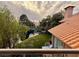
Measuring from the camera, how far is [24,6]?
102 feet

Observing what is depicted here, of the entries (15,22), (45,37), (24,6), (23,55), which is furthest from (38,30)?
(23,55)

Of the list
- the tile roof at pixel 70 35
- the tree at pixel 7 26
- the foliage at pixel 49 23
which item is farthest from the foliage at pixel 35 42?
the tile roof at pixel 70 35

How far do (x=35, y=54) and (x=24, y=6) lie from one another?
3030 centimetres

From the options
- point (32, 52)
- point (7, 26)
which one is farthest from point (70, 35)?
point (7, 26)

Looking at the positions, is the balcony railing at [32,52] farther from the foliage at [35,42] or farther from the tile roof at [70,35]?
the foliage at [35,42]

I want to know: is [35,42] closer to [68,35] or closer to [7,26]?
[7,26]

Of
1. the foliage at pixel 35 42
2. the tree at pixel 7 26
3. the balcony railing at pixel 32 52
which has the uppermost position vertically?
the balcony railing at pixel 32 52

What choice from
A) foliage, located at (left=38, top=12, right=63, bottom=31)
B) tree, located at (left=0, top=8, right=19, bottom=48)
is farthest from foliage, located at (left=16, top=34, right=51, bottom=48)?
tree, located at (left=0, top=8, right=19, bottom=48)

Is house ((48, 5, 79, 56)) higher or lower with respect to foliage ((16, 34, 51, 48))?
higher

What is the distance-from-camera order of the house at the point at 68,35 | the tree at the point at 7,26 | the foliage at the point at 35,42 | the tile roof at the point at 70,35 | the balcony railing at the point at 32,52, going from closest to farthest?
1. the balcony railing at the point at 32,52
2. the tile roof at the point at 70,35
3. the house at the point at 68,35
4. the tree at the point at 7,26
5. the foliage at the point at 35,42

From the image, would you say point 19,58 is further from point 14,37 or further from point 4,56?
point 14,37

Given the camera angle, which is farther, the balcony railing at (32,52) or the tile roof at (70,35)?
the tile roof at (70,35)

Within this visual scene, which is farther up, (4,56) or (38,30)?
(4,56)

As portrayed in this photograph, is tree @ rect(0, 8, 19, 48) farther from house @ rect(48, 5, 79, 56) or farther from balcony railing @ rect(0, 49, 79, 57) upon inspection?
balcony railing @ rect(0, 49, 79, 57)
